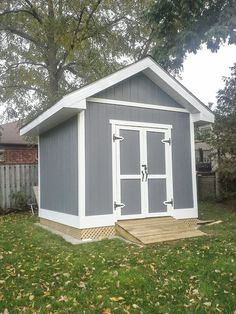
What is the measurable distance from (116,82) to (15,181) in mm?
6051

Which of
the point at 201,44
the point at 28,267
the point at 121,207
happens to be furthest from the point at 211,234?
the point at 201,44

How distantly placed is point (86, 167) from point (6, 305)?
11.8 feet

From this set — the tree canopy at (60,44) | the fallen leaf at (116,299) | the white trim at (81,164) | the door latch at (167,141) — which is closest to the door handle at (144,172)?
the door latch at (167,141)

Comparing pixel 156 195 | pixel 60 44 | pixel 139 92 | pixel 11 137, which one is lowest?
pixel 156 195

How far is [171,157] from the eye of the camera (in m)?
8.19

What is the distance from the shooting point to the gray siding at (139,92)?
7559mm

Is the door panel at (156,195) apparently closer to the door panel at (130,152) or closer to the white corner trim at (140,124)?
the door panel at (130,152)

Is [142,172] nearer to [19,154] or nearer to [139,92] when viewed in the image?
[139,92]

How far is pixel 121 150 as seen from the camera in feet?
Result: 24.5

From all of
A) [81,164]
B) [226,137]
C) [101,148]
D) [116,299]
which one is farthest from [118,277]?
[226,137]

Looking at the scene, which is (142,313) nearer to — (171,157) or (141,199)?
(141,199)

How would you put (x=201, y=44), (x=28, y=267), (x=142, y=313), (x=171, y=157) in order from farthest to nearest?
(x=201, y=44) < (x=171, y=157) < (x=28, y=267) < (x=142, y=313)

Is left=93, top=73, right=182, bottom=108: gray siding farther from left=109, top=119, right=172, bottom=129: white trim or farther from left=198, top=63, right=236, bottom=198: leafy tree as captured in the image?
left=198, top=63, right=236, bottom=198: leafy tree

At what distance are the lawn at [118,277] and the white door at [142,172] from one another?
3.86 ft
